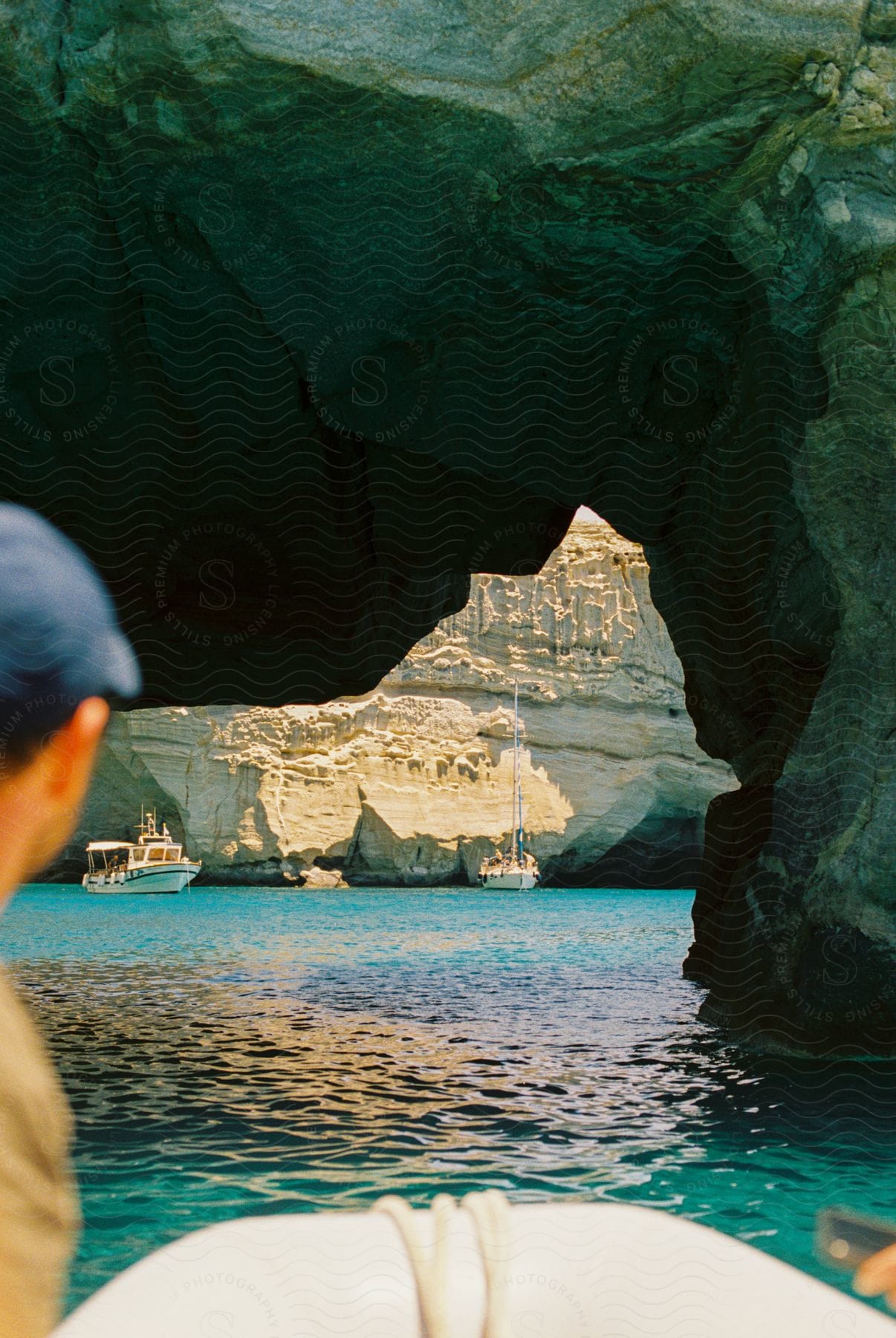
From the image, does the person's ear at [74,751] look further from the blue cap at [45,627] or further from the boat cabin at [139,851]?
the boat cabin at [139,851]

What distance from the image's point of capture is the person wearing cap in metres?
0.93

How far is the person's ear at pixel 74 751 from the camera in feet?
3.29

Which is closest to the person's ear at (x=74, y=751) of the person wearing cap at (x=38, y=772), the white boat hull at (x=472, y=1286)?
the person wearing cap at (x=38, y=772)

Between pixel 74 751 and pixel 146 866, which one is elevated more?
pixel 74 751

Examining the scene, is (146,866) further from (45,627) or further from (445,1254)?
(45,627)

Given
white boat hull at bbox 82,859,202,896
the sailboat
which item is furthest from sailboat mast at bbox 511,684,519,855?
white boat hull at bbox 82,859,202,896

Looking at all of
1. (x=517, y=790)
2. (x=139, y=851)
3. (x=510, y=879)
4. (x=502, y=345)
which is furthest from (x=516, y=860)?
(x=502, y=345)

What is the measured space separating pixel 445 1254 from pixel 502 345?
616 cm

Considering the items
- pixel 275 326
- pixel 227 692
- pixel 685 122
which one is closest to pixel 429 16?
pixel 685 122

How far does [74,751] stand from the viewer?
106 cm

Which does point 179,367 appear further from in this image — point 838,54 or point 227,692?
point 838,54

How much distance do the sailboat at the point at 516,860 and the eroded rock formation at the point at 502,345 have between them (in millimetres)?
23760

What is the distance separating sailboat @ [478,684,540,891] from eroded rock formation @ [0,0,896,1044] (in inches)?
935

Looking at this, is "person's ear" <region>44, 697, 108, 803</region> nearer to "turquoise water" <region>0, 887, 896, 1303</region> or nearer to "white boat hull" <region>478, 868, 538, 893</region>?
"turquoise water" <region>0, 887, 896, 1303</region>
